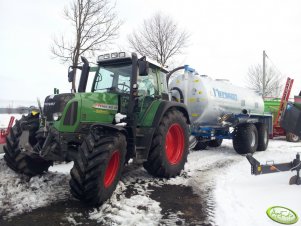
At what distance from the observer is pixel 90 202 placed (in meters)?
4.48

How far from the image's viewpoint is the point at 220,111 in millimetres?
9969

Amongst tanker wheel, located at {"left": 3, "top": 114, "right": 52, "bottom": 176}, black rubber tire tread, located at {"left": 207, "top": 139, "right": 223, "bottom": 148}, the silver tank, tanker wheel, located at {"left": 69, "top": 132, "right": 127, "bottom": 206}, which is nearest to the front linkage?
tanker wheel, located at {"left": 69, "top": 132, "right": 127, "bottom": 206}

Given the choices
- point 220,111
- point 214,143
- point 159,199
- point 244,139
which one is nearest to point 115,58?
point 159,199

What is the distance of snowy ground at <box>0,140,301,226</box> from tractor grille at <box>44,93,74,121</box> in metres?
1.26

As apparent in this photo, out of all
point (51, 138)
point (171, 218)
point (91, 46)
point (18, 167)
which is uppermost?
point (91, 46)

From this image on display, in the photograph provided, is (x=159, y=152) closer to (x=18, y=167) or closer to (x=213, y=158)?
(x=18, y=167)

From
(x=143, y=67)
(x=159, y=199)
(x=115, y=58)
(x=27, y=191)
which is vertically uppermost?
(x=115, y=58)

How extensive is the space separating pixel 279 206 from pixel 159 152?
2.28m

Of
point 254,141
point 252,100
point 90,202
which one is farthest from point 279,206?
point 252,100

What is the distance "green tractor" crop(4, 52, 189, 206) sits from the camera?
450cm

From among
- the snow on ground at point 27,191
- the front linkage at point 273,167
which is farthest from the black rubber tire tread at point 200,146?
the snow on ground at point 27,191

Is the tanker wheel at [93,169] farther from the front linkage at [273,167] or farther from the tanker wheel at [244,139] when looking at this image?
the tanker wheel at [244,139]

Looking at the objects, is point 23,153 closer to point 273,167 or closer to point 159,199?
point 159,199

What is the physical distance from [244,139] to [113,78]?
5880 millimetres
